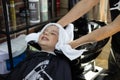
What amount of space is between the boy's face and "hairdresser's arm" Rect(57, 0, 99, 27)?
8 centimetres

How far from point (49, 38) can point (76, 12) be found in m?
0.25

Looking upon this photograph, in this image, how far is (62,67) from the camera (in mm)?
1121

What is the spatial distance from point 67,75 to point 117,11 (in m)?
0.46

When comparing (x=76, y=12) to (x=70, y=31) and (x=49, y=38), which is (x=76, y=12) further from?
(x=49, y=38)

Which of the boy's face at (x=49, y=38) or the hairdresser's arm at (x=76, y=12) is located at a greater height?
the hairdresser's arm at (x=76, y=12)

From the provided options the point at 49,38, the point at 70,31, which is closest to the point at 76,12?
the point at 70,31

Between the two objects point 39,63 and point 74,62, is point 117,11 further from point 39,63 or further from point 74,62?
point 39,63

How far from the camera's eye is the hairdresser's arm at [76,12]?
4.06 feet

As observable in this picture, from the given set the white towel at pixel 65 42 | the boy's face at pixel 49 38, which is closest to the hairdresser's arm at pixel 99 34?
the white towel at pixel 65 42

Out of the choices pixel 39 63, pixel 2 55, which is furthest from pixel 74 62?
pixel 2 55

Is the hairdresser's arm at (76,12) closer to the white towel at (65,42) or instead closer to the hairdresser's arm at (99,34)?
the white towel at (65,42)

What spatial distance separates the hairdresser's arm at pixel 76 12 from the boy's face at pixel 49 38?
81 mm

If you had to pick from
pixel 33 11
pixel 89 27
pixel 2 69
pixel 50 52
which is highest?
pixel 33 11

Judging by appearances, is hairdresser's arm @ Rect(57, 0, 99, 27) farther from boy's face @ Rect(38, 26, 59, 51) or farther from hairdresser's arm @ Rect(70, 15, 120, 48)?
hairdresser's arm @ Rect(70, 15, 120, 48)
